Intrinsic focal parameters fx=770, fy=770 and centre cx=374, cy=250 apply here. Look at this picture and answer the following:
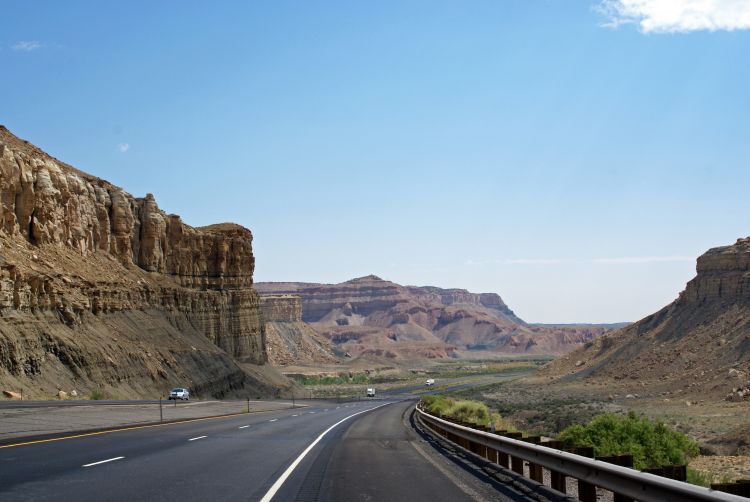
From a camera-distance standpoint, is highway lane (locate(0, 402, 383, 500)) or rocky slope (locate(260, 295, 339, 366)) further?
rocky slope (locate(260, 295, 339, 366))

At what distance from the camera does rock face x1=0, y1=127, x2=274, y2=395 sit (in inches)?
1970

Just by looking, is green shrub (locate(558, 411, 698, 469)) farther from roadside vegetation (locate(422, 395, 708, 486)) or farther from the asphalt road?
the asphalt road

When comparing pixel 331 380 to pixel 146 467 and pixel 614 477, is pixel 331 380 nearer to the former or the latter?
pixel 146 467

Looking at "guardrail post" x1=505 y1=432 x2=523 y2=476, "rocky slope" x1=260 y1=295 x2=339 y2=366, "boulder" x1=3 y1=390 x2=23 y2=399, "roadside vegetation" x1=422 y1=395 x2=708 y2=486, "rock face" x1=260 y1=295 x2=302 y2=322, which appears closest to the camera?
"guardrail post" x1=505 y1=432 x2=523 y2=476

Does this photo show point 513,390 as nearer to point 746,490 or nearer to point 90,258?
point 90,258

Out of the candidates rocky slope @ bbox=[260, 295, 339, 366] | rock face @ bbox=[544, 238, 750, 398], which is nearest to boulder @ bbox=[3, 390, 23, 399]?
rock face @ bbox=[544, 238, 750, 398]

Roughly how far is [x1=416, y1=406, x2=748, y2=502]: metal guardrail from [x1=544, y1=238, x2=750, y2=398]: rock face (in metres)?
51.6

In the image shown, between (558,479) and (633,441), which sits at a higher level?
(558,479)

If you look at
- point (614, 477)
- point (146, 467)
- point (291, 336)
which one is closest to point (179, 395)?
point (146, 467)

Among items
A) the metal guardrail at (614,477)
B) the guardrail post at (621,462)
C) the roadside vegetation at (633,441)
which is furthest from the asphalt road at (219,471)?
the roadside vegetation at (633,441)

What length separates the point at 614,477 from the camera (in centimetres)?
747

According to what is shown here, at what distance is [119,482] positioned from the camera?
11.2m

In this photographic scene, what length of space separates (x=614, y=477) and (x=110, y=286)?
60.4 metres

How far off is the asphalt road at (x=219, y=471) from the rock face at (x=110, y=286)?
1249 inches
